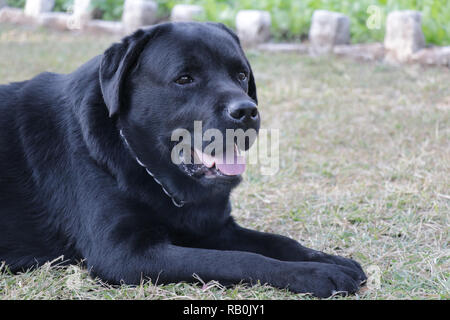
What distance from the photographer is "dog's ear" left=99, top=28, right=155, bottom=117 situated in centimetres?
244

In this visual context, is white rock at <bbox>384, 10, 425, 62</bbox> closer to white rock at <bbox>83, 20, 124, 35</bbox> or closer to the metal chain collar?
white rock at <bbox>83, 20, 124, 35</bbox>

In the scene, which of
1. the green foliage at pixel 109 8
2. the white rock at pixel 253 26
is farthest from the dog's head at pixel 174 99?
the green foliage at pixel 109 8

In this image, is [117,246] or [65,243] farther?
[65,243]

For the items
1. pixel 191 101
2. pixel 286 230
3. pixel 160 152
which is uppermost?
pixel 191 101

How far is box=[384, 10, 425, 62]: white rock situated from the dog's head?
4879mm

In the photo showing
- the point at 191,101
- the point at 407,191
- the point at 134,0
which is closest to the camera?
the point at 191,101

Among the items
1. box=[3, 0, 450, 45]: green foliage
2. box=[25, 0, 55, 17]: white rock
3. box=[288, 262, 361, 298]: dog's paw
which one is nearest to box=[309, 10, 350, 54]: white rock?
box=[3, 0, 450, 45]: green foliage

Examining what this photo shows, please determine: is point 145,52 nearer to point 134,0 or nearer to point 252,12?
point 252,12

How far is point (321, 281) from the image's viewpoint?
2.23 meters

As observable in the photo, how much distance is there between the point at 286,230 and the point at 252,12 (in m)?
5.68

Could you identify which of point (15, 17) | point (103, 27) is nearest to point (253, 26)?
point (103, 27)

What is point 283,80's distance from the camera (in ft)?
21.7

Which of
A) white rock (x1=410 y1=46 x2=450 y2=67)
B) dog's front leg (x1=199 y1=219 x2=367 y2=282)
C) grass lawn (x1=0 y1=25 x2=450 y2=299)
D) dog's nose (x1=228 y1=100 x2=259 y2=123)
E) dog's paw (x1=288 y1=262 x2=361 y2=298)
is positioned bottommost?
grass lawn (x1=0 y1=25 x2=450 y2=299)

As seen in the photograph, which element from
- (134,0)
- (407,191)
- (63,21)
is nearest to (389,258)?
(407,191)
